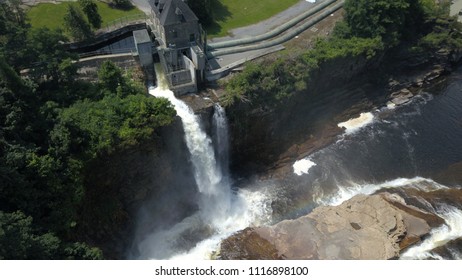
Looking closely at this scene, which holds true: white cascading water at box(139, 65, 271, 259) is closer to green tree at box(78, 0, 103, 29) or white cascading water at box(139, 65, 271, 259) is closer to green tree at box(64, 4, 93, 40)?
green tree at box(64, 4, 93, 40)

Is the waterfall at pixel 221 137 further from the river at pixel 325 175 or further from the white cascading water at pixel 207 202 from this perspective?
the river at pixel 325 175

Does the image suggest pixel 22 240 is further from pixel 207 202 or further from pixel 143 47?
pixel 143 47

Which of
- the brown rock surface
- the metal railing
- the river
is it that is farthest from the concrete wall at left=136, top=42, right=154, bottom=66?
the brown rock surface

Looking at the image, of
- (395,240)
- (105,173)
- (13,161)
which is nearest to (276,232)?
(395,240)

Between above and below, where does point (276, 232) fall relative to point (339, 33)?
below

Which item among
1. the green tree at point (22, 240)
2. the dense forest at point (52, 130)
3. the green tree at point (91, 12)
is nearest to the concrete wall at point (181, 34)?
the dense forest at point (52, 130)

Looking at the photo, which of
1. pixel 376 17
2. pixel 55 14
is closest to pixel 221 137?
pixel 376 17
